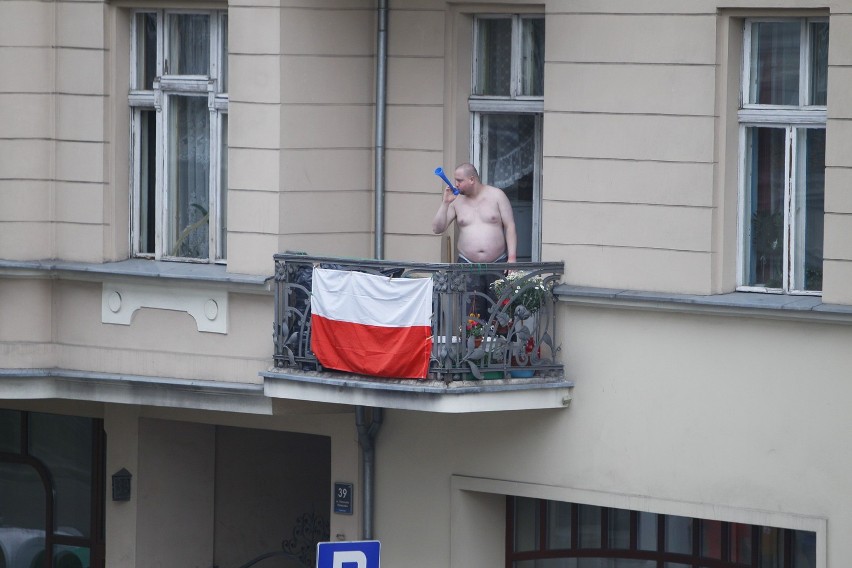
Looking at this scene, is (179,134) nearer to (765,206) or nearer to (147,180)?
(147,180)

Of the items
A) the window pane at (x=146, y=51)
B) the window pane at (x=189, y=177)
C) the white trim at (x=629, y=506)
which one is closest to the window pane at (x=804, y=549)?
the white trim at (x=629, y=506)

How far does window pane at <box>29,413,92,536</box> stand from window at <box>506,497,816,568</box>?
4729mm

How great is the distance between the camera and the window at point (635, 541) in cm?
1605

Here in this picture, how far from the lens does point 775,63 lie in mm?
15398

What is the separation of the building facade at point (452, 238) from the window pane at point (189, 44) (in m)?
0.03

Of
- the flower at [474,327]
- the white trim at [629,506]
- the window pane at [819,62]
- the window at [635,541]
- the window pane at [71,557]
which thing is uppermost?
the window pane at [819,62]

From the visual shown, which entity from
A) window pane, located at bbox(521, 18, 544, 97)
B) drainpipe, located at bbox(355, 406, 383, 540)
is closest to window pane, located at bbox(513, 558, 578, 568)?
drainpipe, located at bbox(355, 406, 383, 540)

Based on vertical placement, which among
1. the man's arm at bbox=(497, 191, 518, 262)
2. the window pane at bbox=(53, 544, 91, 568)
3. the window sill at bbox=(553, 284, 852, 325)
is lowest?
the window pane at bbox=(53, 544, 91, 568)

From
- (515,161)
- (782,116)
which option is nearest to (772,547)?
(782,116)

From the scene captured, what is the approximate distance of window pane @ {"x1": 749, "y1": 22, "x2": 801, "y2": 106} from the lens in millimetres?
15305

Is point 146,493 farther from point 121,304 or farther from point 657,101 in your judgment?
point 657,101

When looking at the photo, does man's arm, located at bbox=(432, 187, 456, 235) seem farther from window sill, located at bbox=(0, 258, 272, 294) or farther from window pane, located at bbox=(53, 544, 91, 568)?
window pane, located at bbox=(53, 544, 91, 568)

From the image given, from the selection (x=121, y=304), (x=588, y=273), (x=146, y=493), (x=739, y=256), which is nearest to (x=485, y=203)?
(x=588, y=273)

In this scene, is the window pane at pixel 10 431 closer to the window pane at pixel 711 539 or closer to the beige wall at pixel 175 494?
the beige wall at pixel 175 494
